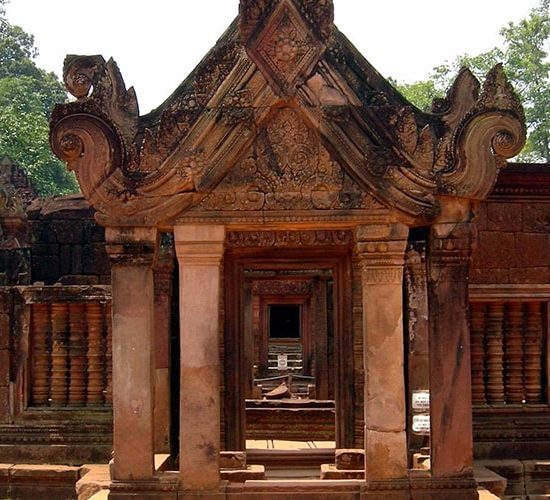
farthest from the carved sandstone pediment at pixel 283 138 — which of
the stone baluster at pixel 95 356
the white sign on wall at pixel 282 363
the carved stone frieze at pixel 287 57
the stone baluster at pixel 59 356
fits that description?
the white sign on wall at pixel 282 363

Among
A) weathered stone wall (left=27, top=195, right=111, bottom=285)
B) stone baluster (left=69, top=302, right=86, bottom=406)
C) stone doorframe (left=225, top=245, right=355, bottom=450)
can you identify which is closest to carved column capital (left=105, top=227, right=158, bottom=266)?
stone baluster (left=69, top=302, right=86, bottom=406)

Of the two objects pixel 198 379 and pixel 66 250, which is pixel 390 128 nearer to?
pixel 198 379

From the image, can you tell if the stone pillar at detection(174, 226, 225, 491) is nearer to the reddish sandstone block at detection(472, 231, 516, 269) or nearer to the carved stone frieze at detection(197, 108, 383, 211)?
the carved stone frieze at detection(197, 108, 383, 211)

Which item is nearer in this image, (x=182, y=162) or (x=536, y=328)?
(x=182, y=162)

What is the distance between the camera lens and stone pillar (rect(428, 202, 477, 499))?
636cm

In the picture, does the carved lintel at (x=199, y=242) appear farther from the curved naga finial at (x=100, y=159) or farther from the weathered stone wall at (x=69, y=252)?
the weathered stone wall at (x=69, y=252)

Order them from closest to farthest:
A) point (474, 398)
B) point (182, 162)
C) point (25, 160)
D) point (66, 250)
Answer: point (182, 162) < point (474, 398) < point (66, 250) < point (25, 160)

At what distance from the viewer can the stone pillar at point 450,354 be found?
6.36 meters

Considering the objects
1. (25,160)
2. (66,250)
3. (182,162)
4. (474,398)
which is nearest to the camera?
(182,162)

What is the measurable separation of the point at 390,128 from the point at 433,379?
185cm

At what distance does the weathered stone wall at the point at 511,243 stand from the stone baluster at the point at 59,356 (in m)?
4.59

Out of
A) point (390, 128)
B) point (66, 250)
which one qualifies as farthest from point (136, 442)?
point (66, 250)

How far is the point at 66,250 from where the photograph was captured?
10875 millimetres

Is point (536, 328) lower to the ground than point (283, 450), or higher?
higher
